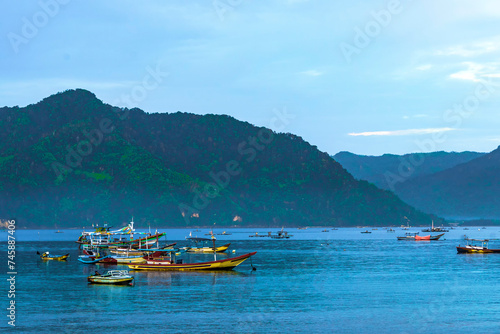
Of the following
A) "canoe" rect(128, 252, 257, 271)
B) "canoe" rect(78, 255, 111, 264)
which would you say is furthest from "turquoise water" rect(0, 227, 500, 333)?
"canoe" rect(78, 255, 111, 264)

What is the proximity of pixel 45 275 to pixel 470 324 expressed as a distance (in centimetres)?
7672

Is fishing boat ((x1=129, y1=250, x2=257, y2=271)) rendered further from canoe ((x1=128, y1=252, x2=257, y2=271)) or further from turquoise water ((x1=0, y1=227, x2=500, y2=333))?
turquoise water ((x1=0, y1=227, x2=500, y2=333))

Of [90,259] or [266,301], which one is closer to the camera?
[266,301]

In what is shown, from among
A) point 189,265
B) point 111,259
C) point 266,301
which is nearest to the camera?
point 266,301

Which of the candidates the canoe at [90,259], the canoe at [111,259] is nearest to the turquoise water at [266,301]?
the canoe at [111,259]

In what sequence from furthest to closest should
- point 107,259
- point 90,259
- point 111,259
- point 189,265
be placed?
point 90,259 < point 107,259 < point 111,259 < point 189,265

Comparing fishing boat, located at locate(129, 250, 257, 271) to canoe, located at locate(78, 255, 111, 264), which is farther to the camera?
canoe, located at locate(78, 255, 111, 264)

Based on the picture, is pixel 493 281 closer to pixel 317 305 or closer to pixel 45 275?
pixel 317 305

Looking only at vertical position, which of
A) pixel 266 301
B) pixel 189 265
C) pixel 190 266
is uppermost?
pixel 189 265

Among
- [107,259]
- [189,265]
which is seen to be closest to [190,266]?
[189,265]

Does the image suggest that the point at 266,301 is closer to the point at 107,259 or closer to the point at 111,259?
the point at 111,259

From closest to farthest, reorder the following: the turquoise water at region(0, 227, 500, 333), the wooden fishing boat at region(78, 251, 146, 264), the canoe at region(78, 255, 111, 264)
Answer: the turquoise water at region(0, 227, 500, 333)
the wooden fishing boat at region(78, 251, 146, 264)
the canoe at region(78, 255, 111, 264)

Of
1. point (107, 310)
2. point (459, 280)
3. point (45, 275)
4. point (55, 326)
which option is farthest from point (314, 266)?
point (55, 326)

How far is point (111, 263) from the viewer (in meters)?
139
